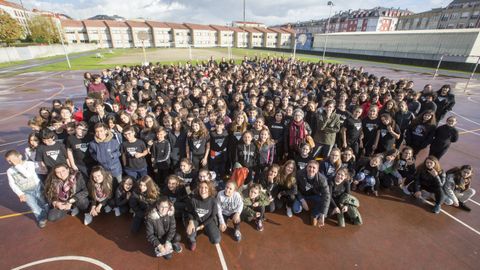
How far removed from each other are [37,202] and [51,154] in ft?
3.41

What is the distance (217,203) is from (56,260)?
3.08m

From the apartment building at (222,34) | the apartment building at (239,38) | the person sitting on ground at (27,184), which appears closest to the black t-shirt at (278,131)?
the person sitting on ground at (27,184)

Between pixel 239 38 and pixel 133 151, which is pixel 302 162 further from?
pixel 239 38

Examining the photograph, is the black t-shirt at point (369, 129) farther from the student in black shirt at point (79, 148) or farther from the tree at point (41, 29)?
the tree at point (41, 29)

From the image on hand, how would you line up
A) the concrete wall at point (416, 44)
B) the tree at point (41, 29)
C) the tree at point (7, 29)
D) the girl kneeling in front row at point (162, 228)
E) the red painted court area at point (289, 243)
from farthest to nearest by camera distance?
the tree at point (41, 29) < the tree at point (7, 29) < the concrete wall at point (416, 44) < the red painted court area at point (289, 243) < the girl kneeling in front row at point (162, 228)

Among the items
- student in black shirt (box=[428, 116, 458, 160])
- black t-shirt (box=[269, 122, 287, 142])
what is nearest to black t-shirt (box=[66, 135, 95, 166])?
black t-shirt (box=[269, 122, 287, 142])

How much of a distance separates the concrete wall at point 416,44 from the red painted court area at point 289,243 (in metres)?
24.6

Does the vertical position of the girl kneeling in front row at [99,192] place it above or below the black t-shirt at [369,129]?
below

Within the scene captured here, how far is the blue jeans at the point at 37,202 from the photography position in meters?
4.61

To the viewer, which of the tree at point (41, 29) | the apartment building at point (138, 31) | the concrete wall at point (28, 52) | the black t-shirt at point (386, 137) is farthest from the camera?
the apartment building at point (138, 31)

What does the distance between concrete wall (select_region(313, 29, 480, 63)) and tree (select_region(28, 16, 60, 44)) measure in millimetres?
68656

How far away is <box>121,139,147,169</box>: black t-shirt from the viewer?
16.8ft

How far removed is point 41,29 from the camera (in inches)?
2048

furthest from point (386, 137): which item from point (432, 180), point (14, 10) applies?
point (14, 10)
